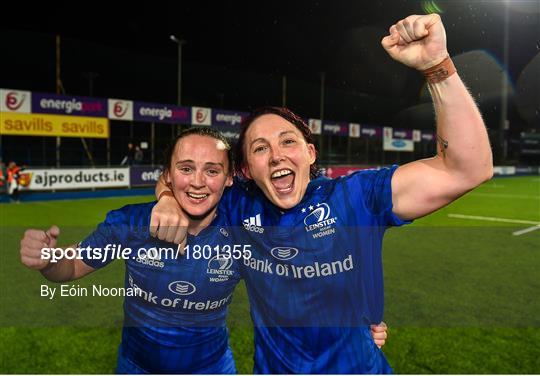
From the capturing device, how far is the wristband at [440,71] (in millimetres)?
1570

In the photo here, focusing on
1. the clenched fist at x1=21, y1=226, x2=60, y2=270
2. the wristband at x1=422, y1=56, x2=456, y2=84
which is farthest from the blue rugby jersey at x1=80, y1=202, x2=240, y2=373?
the wristband at x1=422, y1=56, x2=456, y2=84

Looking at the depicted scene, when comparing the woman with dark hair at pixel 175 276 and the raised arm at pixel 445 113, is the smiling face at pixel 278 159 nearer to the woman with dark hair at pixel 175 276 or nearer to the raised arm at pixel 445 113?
the woman with dark hair at pixel 175 276

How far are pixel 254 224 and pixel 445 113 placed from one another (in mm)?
947

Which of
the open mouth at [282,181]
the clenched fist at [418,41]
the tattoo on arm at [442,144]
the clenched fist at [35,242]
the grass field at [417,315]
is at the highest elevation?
the clenched fist at [418,41]

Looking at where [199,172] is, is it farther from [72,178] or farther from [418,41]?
[72,178]

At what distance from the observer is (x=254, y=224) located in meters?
2.04

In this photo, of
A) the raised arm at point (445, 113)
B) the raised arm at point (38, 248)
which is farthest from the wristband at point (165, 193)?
the raised arm at point (445, 113)

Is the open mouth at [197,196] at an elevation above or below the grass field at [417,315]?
above

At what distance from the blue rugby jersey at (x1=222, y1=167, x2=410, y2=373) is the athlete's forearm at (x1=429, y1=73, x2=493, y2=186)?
12.2 inches

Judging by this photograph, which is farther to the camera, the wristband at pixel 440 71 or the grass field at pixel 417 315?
the grass field at pixel 417 315

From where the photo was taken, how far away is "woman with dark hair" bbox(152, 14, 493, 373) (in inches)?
71.1

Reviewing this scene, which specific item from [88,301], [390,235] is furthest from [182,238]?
[390,235]

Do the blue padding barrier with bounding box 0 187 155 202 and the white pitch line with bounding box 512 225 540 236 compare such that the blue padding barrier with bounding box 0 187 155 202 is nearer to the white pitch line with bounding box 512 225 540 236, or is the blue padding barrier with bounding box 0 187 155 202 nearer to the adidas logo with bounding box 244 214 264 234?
the white pitch line with bounding box 512 225 540 236

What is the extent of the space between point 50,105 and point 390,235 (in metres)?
12.4
